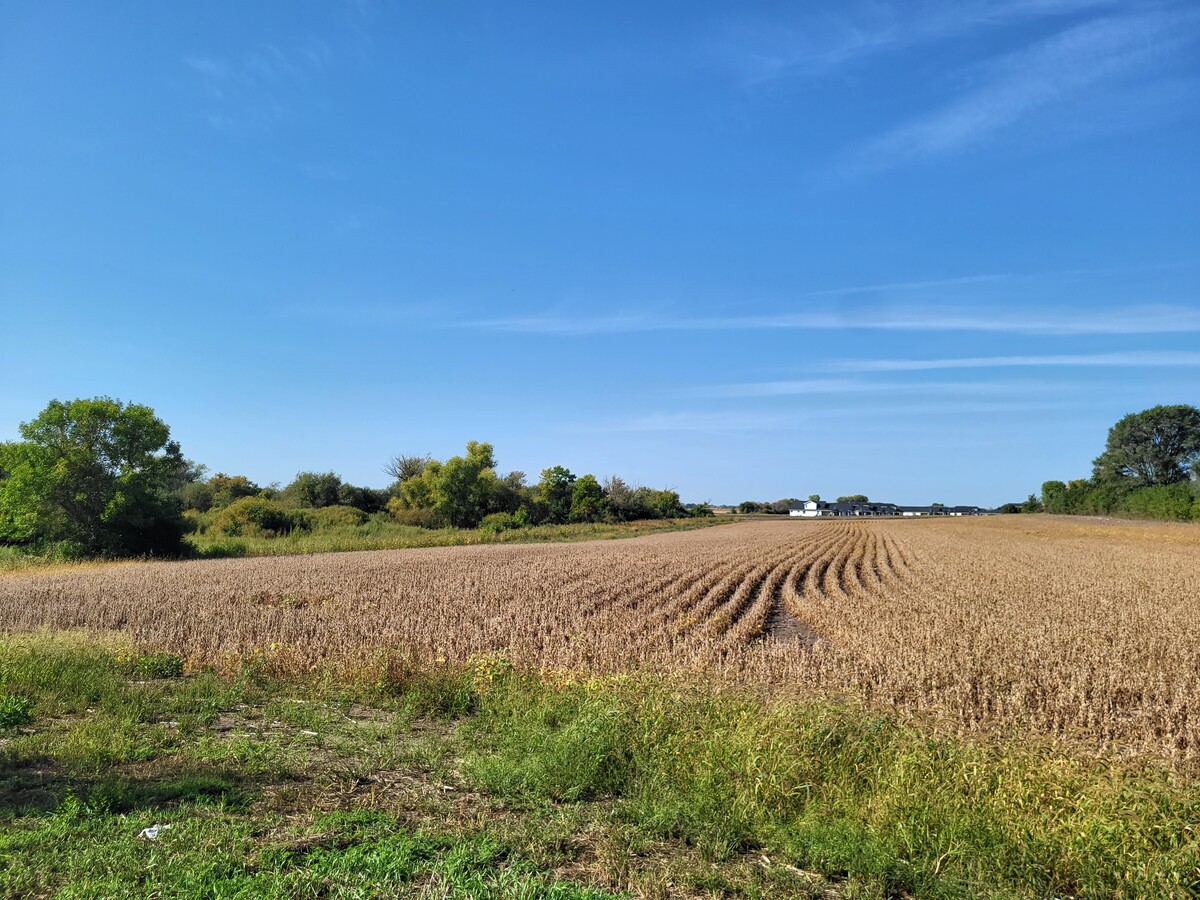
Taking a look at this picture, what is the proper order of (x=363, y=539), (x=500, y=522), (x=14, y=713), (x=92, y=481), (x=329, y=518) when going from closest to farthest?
(x=14, y=713)
(x=92, y=481)
(x=363, y=539)
(x=329, y=518)
(x=500, y=522)

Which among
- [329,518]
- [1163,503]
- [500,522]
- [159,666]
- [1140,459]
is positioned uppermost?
[1140,459]

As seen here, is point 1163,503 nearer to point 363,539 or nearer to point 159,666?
point 363,539

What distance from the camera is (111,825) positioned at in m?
5.09

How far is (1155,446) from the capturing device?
108938 mm

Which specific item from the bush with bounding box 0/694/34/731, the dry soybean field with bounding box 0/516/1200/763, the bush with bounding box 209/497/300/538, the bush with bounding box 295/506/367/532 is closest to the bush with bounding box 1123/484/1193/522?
the dry soybean field with bounding box 0/516/1200/763

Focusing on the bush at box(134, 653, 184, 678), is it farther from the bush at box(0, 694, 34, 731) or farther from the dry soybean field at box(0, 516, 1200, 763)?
the bush at box(0, 694, 34, 731)

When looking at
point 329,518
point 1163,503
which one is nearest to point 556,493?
point 329,518

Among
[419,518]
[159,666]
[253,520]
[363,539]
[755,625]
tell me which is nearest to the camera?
[159,666]

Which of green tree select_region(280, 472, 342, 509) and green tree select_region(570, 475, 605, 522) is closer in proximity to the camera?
green tree select_region(280, 472, 342, 509)

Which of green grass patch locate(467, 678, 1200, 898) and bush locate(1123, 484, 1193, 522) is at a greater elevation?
bush locate(1123, 484, 1193, 522)

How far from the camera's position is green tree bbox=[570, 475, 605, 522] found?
89250mm

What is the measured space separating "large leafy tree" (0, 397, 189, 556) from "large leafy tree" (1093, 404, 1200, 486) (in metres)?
129

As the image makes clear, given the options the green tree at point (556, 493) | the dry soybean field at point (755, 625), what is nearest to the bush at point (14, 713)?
the dry soybean field at point (755, 625)

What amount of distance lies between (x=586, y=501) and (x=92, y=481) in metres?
59.2
